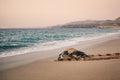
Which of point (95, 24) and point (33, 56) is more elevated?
point (95, 24)

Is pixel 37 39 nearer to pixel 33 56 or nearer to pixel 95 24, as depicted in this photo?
pixel 33 56

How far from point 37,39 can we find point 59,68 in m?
0.45

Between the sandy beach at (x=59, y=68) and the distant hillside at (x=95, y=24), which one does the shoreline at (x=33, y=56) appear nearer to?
the sandy beach at (x=59, y=68)

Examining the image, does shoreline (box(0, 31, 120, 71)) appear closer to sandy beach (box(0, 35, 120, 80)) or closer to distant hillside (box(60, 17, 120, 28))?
sandy beach (box(0, 35, 120, 80))

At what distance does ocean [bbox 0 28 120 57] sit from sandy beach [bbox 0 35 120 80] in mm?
74

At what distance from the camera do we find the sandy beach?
2.59 meters

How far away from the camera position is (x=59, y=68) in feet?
8.55

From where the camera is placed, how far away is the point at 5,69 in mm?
2643

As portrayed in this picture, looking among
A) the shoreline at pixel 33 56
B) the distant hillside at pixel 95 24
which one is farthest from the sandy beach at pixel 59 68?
the distant hillside at pixel 95 24

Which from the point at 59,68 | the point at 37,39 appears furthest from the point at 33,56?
the point at 59,68

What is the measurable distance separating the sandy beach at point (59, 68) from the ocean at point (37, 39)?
0.07 metres

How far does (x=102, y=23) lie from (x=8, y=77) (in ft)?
4.41

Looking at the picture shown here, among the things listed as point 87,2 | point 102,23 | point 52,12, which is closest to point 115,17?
point 102,23

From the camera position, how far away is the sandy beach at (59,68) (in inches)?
102
